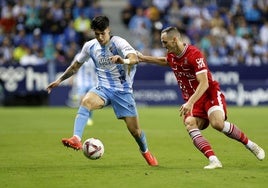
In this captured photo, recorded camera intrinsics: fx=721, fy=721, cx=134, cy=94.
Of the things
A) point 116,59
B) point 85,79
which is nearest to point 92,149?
point 116,59

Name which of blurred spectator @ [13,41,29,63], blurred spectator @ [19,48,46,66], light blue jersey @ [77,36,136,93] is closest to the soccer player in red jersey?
light blue jersey @ [77,36,136,93]

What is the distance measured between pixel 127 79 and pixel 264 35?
20007 millimetres

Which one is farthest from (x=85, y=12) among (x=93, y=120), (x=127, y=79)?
(x=127, y=79)

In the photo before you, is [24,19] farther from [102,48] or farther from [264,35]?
[102,48]

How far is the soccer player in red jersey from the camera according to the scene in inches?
393

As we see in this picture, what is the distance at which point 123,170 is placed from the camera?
395 inches

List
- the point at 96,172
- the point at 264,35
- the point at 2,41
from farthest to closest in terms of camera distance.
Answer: the point at 264,35 < the point at 2,41 < the point at 96,172

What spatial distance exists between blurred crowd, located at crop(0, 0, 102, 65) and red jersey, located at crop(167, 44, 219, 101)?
16.6 metres

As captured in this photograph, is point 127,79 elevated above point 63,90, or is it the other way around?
point 127,79

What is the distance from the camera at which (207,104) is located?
10.3 m

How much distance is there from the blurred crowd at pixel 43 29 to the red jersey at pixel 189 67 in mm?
16613

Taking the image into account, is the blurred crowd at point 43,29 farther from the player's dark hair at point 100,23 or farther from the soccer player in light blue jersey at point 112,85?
the player's dark hair at point 100,23

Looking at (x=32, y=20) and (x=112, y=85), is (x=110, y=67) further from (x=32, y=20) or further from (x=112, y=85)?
(x=32, y=20)

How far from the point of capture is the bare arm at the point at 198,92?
960cm
